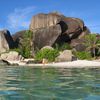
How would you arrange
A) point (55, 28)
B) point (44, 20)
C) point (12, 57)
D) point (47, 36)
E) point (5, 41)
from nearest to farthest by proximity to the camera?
1. point (12, 57)
2. point (5, 41)
3. point (47, 36)
4. point (55, 28)
5. point (44, 20)

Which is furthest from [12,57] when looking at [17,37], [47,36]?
[17,37]

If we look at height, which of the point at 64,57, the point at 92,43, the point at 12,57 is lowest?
the point at 64,57

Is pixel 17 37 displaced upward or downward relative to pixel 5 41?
upward

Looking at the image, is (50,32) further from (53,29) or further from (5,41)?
(5,41)

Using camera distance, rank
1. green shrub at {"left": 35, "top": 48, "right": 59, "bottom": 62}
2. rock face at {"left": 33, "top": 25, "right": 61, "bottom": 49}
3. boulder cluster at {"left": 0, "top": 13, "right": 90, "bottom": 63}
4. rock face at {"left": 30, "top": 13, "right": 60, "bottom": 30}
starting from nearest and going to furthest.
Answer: green shrub at {"left": 35, "top": 48, "right": 59, "bottom": 62} < rock face at {"left": 33, "top": 25, "right": 61, "bottom": 49} < boulder cluster at {"left": 0, "top": 13, "right": 90, "bottom": 63} < rock face at {"left": 30, "top": 13, "right": 60, "bottom": 30}

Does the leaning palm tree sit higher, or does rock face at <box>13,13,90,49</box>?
rock face at <box>13,13,90,49</box>

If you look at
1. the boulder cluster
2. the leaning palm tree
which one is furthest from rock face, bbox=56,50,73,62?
the boulder cluster

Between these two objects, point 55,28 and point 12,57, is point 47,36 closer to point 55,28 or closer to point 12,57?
point 55,28

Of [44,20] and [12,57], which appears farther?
[44,20]

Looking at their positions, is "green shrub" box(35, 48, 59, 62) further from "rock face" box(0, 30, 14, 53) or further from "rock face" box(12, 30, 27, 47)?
"rock face" box(12, 30, 27, 47)

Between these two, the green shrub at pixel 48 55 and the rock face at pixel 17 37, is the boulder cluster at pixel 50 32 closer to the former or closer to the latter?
the rock face at pixel 17 37

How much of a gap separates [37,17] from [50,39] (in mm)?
12179

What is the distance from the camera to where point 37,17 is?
10069cm

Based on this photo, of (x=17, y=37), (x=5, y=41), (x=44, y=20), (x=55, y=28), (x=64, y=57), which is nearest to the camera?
(x=64, y=57)
